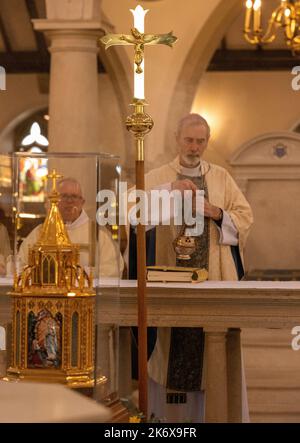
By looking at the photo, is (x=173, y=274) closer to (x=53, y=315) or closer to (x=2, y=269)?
(x=2, y=269)

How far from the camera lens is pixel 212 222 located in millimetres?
6930

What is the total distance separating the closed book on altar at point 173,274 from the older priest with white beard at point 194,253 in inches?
34.7

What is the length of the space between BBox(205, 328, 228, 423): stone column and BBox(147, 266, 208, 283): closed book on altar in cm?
31

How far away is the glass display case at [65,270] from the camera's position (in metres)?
3.65

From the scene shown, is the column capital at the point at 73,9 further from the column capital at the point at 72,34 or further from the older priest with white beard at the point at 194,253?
the older priest with white beard at the point at 194,253

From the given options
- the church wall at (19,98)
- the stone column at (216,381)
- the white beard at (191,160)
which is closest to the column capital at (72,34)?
the white beard at (191,160)

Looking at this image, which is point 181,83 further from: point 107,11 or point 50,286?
point 50,286

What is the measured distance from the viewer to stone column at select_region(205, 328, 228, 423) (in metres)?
5.73

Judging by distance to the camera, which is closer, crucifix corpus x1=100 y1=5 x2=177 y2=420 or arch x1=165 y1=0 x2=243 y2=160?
crucifix corpus x1=100 y1=5 x2=177 y2=420

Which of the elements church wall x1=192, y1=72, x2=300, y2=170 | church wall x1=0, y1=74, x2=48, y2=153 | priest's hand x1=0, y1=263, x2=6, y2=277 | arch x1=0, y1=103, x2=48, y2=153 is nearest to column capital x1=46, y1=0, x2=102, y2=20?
church wall x1=0, y1=74, x2=48, y2=153

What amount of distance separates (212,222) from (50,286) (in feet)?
11.0

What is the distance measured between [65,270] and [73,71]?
687 centimetres

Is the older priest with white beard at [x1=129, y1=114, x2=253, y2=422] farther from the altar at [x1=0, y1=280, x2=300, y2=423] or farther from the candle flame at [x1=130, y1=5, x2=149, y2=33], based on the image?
the candle flame at [x1=130, y1=5, x2=149, y2=33]
